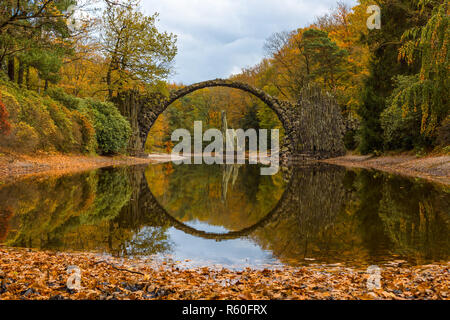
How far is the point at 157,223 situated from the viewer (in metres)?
5.00

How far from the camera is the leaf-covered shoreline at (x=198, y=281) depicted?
Result: 2.27 m

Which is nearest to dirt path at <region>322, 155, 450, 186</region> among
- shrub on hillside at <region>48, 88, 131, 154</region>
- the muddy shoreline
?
the muddy shoreline

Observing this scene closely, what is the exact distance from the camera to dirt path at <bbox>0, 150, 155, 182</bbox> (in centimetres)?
995

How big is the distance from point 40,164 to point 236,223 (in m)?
9.36

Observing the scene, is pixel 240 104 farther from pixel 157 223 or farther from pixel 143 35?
pixel 157 223

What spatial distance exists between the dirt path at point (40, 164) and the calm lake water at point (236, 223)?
244 cm

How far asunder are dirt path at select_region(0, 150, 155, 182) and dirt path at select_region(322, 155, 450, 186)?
11.7m

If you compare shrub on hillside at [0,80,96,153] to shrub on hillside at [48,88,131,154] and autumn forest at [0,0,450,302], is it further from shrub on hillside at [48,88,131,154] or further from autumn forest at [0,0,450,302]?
shrub on hillside at [48,88,131,154]

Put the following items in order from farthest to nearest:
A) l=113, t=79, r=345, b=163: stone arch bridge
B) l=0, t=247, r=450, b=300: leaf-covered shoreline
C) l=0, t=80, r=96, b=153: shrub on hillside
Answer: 1. l=113, t=79, r=345, b=163: stone arch bridge
2. l=0, t=80, r=96, b=153: shrub on hillside
3. l=0, t=247, r=450, b=300: leaf-covered shoreline

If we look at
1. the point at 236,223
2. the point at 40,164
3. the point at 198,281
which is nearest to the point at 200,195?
the point at 236,223

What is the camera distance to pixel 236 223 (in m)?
5.16

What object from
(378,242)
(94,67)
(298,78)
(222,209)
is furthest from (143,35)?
(378,242)

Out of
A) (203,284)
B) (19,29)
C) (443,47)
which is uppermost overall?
(19,29)
